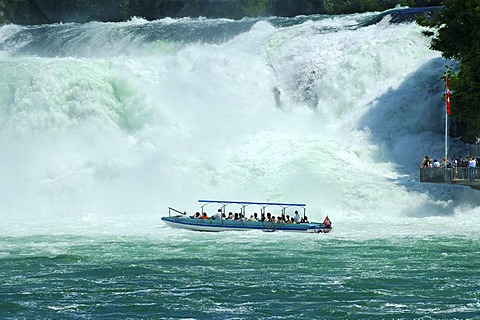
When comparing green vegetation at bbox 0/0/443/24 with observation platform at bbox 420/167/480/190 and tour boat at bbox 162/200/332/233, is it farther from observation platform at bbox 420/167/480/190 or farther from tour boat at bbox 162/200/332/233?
tour boat at bbox 162/200/332/233

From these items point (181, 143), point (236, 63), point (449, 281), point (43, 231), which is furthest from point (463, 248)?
point (236, 63)

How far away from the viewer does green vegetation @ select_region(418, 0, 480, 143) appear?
41.5 meters

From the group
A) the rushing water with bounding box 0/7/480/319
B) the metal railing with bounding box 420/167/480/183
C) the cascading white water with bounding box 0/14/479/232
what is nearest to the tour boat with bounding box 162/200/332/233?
the rushing water with bounding box 0/7/480/319

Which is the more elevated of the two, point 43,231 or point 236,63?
point 236,63

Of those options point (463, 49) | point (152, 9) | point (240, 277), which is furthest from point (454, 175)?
point (152, 9)

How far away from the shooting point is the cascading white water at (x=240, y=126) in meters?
43.6

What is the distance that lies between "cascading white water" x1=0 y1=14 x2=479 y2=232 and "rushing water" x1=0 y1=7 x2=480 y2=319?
0.28ft

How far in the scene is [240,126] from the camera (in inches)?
1949

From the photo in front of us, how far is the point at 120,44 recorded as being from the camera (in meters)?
60.9

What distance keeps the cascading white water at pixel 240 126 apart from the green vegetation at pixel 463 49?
3015 mm

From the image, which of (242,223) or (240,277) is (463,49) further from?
(240,277)

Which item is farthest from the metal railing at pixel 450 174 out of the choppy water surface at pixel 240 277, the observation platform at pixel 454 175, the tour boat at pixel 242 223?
the choppy water surface at pixel 240 277

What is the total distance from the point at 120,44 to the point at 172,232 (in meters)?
24.8

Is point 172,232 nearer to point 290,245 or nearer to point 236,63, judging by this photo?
point 290,245
